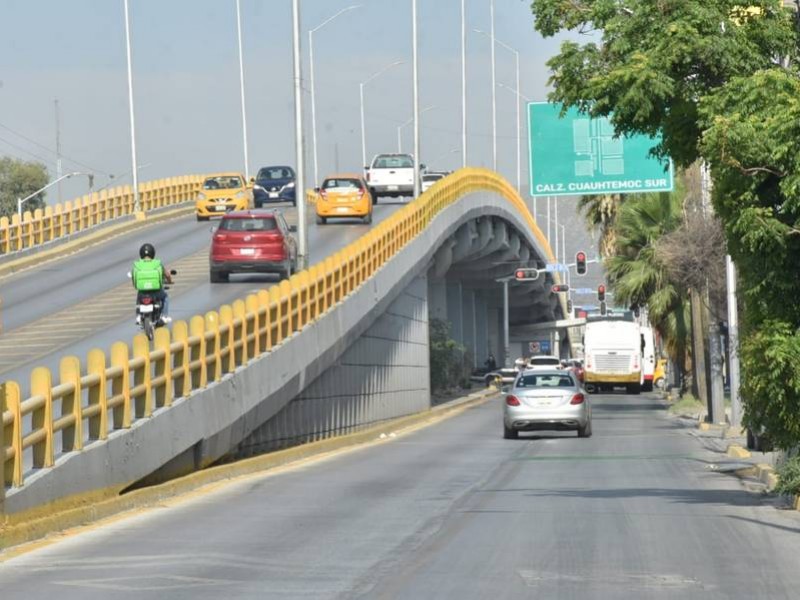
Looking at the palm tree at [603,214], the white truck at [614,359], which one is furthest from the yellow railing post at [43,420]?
the white truck at [614,359]

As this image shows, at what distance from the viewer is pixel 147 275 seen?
105ft

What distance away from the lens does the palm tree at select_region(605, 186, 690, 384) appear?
207 ft

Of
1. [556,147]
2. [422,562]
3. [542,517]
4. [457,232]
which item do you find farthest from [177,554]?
[457,232]

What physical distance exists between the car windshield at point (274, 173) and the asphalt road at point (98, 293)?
611cm

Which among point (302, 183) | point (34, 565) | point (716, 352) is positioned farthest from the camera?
point (716, 352)

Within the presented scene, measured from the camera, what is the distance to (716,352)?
148 ft

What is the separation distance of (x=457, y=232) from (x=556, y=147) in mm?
15243

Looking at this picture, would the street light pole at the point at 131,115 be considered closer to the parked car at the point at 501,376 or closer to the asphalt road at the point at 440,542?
the parked car at the point at 501,376

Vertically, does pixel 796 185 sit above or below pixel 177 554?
above

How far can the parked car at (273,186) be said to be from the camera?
7350 centimetres

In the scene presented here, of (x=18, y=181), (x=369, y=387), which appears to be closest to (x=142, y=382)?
(x=369, y=387)

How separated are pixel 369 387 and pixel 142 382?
26274 mm

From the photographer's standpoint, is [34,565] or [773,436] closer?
[34,565]

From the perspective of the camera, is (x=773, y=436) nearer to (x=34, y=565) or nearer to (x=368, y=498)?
(x=368, y=498)
